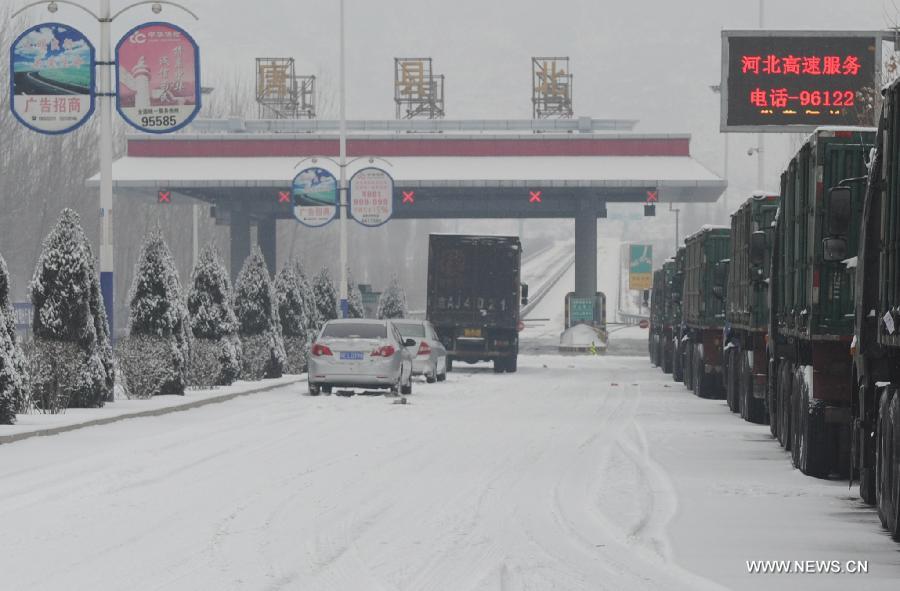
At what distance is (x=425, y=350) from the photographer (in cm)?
3791

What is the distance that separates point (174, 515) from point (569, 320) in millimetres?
55353

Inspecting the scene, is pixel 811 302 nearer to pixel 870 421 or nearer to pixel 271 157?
pixel 870 421

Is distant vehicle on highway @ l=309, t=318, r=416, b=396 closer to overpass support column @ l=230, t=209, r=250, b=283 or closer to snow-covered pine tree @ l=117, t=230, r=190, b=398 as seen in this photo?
snow-covered pine tree @ l=117, t=230, r=190, b=398

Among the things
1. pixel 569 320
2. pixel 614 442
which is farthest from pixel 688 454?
pixel 569 320

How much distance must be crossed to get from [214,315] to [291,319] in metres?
8.99

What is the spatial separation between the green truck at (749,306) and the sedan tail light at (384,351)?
613cm

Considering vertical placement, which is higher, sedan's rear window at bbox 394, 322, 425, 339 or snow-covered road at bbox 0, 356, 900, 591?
sedan's rear window at bbox 394, 322, 425, 339

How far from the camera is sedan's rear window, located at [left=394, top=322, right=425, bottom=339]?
38.6 meters

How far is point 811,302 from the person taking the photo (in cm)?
1559

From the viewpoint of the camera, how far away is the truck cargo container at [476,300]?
45562 millimetres

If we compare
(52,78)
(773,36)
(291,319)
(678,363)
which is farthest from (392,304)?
(52,78)

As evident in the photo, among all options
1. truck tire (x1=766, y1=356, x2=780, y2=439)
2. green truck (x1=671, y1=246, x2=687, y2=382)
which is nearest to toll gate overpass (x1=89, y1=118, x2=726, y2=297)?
green truck (x1=671, y1=246, x2=687, y2=382)

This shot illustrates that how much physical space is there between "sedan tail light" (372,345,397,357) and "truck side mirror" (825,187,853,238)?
18305mm

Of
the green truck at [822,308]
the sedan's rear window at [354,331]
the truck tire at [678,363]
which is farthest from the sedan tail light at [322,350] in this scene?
the green truck at [822,308]
